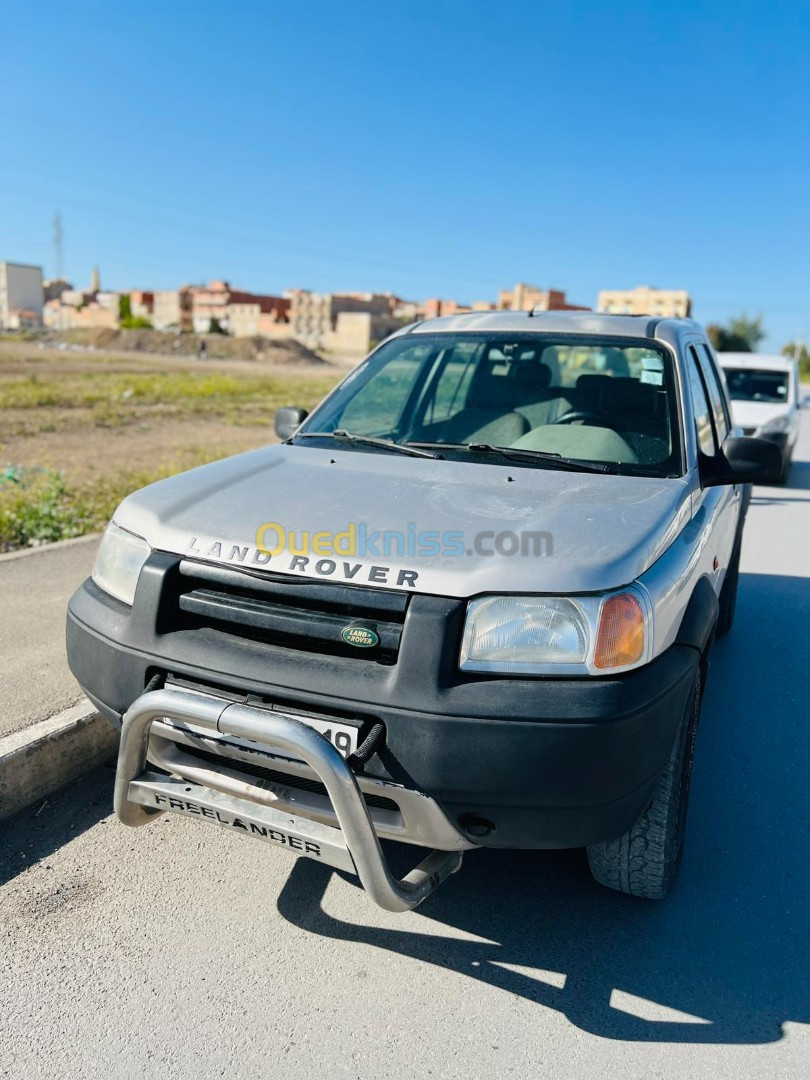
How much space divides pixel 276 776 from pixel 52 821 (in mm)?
1238

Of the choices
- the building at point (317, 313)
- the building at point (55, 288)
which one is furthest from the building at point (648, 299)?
the building at point (55, 288)

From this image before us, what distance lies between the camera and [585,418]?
152 inches

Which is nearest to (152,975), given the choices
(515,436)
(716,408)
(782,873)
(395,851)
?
(395,851)

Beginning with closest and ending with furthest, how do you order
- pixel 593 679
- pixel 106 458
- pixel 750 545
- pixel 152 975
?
pixel 593 679
pixel 152 975
pixel 750 545
pixel 106 458

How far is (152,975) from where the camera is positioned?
2.54 metres

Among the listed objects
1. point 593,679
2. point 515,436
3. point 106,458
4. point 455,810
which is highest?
point 515,436

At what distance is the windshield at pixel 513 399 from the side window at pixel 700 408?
188 millimetres

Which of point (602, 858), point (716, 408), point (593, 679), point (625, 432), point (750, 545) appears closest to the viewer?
point (593, 679)

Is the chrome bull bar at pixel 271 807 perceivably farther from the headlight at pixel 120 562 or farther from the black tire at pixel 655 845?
the black tire at pixel 655 845

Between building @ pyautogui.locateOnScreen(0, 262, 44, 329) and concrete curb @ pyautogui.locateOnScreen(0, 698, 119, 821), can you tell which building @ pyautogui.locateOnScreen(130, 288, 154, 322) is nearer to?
building @ pyautogui.locateOnScreen(0, 262, 44, 329)

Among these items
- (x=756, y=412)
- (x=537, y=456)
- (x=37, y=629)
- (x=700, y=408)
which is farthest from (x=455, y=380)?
(x=756, y=412)

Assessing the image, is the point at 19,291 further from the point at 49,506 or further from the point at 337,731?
the point at 337,731

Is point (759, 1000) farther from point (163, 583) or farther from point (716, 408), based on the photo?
point (716, 408)

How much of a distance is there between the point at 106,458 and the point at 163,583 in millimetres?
11004
